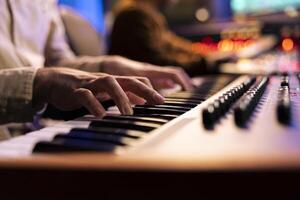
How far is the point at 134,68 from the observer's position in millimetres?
1084

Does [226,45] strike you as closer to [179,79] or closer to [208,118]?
[179,79]

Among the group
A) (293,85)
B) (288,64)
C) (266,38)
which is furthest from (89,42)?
(293,85)

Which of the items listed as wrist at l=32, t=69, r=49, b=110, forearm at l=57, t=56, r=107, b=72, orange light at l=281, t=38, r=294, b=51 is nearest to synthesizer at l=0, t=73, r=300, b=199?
wrist at l=32, t=69, r=49, b=110

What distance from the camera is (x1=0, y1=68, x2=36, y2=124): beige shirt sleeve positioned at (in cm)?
69

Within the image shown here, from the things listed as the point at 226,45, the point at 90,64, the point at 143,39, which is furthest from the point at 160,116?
the point at 226,45

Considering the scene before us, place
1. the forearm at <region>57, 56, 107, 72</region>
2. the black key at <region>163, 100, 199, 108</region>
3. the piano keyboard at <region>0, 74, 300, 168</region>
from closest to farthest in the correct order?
1. the piano keyboard at <region>0, 74, 300, 168</region>
2. the black key at <region>163, 100, 199, 108</region>
3. the forearm at <region>57, 56, 107, 72</region>

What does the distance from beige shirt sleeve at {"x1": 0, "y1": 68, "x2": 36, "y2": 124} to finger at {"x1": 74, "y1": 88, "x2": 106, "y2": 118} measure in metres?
0.09

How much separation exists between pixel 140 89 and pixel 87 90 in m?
0.09

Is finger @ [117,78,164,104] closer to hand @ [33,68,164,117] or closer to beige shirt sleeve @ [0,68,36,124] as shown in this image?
hand @ [33,68,164,117]

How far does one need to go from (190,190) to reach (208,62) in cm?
176

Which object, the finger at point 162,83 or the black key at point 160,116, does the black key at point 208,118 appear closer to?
the black key at point 160,116

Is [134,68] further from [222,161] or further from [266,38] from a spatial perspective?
[266,38]

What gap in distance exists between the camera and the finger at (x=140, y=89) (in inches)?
27.1

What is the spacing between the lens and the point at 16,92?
69 centimetres
